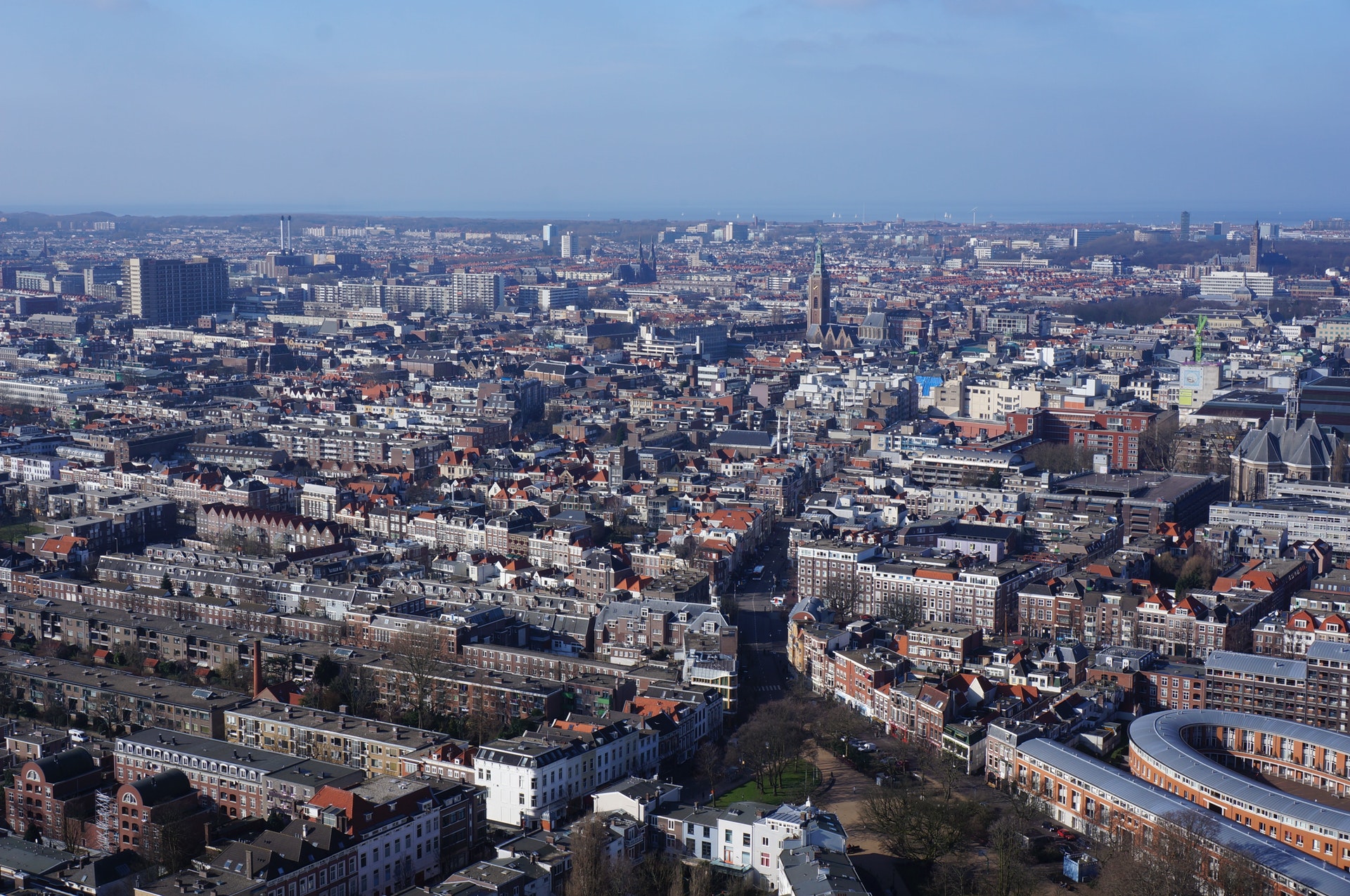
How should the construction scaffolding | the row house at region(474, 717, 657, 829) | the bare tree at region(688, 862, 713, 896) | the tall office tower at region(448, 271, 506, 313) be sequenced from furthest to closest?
1. the tall office tower at region(448, 271, 506, 313)
2. the row house at region(474, 717, 657, 829)
3. the construction scaffolding
4. the bare tree at region(688, 862, 713, 896)

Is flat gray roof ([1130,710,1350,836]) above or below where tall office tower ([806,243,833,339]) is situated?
below

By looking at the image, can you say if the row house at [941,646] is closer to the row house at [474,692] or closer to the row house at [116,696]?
the row house at [474,692]

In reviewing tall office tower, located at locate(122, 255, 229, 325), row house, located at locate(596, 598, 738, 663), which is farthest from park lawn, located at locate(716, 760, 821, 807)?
tall office tower, located at locate(122, 255, 229, 325)

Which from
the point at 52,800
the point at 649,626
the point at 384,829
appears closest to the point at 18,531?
the point at 649,626

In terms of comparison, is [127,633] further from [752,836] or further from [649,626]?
[752,836]

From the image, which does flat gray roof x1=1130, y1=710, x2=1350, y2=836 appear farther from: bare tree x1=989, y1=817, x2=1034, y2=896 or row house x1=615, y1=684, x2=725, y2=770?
row house x1=615, y1=684, x2=725, y2=770
